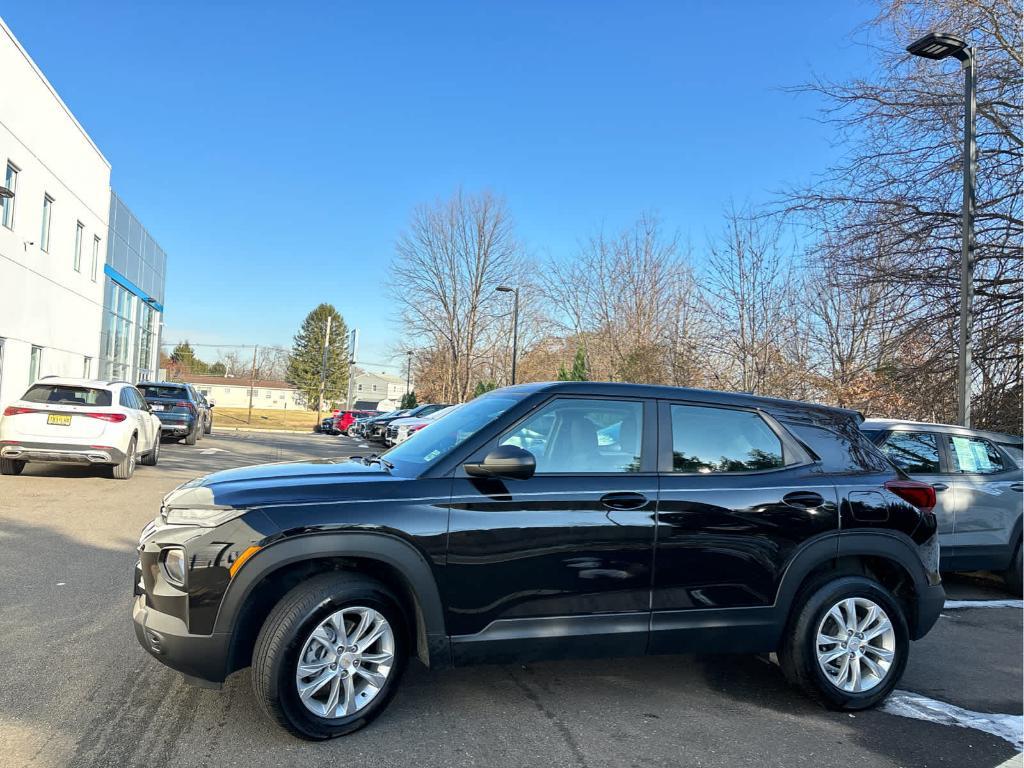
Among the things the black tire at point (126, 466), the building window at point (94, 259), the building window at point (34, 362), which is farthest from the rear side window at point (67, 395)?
the building window at point (94, 259)

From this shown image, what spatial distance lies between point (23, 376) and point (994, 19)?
72.3 ft

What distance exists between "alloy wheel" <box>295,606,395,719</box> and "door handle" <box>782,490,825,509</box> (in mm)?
2260

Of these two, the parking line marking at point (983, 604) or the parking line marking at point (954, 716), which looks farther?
the parking line marking at point (983, 604)

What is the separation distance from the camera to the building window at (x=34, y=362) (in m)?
19.6

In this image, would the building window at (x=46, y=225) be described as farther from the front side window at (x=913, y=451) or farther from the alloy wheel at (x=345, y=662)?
Result: the front side window at (x=913, y=451)

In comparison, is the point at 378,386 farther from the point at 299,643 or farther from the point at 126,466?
the point at 299,643

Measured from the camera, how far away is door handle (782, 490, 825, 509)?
13.4ft

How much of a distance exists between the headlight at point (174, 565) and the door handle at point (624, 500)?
203 cm

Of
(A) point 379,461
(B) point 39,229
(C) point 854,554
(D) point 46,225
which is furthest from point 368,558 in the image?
(D) point 46,225

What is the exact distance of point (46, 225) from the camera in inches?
811

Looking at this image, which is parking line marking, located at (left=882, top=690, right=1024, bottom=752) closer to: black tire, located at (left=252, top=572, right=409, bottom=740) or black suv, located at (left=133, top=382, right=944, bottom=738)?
black suv, located at (left=133, top=382, right=944, bottom=738)

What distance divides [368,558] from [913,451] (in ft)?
18.3

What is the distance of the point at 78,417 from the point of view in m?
11.3

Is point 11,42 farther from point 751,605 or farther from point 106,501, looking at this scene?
point 751,605
